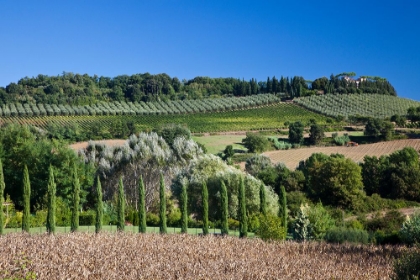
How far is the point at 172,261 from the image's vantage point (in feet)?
52.0

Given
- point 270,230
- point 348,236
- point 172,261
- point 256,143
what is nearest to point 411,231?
point 348,236

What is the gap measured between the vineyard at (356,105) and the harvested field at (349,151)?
1058 inches

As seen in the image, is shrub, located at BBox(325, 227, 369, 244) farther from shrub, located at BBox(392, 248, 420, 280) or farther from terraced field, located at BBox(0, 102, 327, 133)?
terraced field, located at BBox(0, 102, 327, 133)

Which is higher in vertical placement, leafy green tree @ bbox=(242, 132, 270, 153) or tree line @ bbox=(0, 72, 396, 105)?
tree line @ bbox=(0, 72, 396, 105)

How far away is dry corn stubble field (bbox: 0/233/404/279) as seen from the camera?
1331 cm

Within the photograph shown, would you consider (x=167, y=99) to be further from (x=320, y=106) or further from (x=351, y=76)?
(x=351, y=76)

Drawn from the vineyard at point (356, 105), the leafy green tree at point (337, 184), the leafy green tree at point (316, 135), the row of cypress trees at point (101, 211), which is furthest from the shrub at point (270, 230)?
the vineyard at point (356, 105)

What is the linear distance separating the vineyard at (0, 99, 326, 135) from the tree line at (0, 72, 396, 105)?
16098 mm

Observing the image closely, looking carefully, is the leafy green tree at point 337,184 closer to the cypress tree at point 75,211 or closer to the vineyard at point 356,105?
the cypress tree at point 75,211

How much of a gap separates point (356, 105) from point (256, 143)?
49108mm

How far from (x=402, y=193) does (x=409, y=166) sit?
4800 mm

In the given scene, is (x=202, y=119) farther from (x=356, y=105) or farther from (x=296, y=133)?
(x=356, y=105)

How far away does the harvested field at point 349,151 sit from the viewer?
6783 cm

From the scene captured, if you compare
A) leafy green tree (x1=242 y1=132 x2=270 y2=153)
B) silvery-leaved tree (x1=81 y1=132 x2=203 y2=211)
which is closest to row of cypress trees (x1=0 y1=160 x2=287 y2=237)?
silvery-leaved tree (x1=81 y1=132 x2=203 y2=211)
